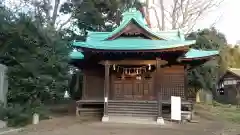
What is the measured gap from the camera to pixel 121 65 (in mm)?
16922

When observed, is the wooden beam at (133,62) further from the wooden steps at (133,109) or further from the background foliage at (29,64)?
the background foliage at (29,64)

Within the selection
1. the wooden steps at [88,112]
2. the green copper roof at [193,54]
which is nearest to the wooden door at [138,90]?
the wooden steps at [88,112]

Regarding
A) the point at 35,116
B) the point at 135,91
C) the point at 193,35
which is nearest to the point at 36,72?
the point at 35,116

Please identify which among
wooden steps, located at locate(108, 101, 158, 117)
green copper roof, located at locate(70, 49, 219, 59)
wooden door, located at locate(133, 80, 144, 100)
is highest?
green copper roof, located at locate(70, 49, 219, 59)

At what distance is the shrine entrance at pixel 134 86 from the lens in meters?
17.6

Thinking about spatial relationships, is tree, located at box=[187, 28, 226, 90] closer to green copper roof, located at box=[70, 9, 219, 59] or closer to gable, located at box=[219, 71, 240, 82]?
gable, located at box=[219, 71, 240, 82]

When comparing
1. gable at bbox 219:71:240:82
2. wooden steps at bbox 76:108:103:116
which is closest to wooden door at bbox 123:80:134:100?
wooden steps at bbox 76:108:103:116

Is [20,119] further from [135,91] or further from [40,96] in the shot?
[135,91]

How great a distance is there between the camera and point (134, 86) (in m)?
17.7

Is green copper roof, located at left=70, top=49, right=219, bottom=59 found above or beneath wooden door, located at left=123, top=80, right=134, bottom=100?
above

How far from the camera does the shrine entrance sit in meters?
17.6

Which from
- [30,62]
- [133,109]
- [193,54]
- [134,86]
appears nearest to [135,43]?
[134,86]

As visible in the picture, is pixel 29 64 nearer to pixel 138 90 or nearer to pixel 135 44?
pixel 135 44

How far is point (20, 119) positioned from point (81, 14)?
17917 mm
